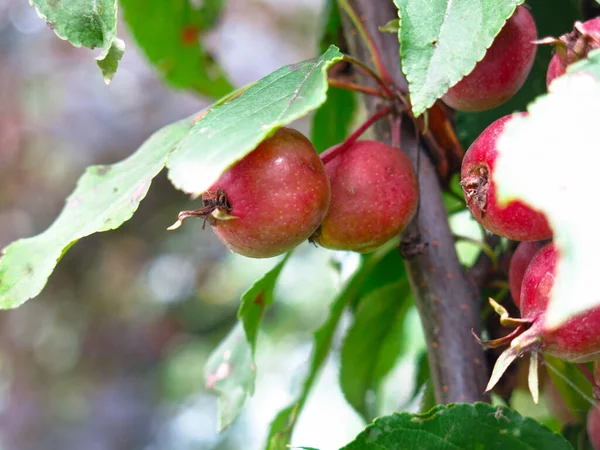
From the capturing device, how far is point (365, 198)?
45cm

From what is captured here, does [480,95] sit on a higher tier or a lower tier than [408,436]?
higher

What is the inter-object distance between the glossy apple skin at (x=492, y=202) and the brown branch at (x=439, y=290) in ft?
0.55

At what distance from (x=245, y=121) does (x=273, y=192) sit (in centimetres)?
5

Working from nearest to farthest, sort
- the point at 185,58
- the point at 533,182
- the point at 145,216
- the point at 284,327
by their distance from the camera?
the point at 533,182 < the point at 185,58 < the point at 284,327 < the point at 145,216

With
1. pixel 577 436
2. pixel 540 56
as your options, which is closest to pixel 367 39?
pixel 540 56

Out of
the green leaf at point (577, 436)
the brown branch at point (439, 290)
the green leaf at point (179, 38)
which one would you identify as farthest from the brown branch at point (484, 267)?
the green leaf at point (179, 38)

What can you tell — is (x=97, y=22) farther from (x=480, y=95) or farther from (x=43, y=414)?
(x=43, y=414)

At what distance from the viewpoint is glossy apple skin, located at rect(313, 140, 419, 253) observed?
1.47ft

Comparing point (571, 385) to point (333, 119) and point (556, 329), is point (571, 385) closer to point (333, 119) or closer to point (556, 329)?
point (556, 329)

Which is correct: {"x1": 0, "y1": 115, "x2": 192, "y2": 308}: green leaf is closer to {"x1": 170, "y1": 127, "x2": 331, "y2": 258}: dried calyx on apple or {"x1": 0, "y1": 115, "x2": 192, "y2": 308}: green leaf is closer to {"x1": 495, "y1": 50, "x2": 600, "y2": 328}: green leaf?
{"x1": 170, "y1": 127, "x2": 331, "y2": 258}: dried calyx on apple

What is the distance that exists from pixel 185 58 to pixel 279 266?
473mm

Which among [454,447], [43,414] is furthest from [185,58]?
[43,414]

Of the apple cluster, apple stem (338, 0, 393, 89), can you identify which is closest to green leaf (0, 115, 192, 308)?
the apple cluster

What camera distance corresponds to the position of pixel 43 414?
300 cm
